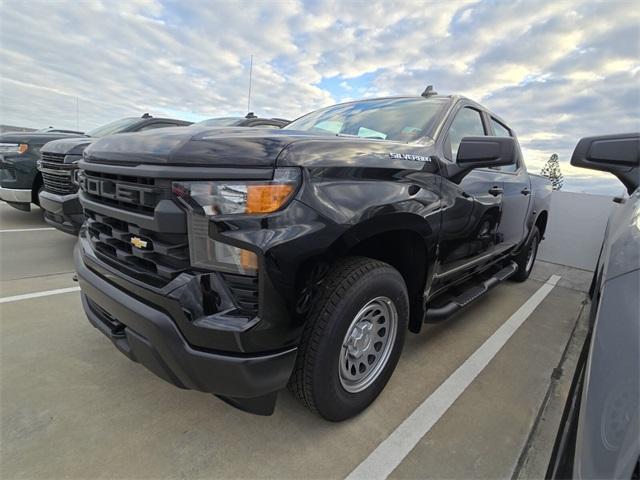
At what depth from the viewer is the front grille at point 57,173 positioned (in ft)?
14.3

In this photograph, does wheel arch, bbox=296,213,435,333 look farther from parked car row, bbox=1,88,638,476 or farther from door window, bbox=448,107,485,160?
door window, bbox=448,107,485,160

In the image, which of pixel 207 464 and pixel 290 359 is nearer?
pixel 290 359

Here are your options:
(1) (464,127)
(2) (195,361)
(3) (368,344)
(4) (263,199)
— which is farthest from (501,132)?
(2) (195,361)

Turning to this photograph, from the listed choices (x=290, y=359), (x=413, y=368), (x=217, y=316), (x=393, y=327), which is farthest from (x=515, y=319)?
(x=217, y=316)

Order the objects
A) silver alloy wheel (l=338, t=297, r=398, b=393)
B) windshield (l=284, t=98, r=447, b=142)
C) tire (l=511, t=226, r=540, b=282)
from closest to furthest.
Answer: silver alloy wheel (l=338, t=297, r=398, b=393)
windshield (l=284, t=98, r=447, b=142)
tire (l=511, t=226, r=540, b=282)

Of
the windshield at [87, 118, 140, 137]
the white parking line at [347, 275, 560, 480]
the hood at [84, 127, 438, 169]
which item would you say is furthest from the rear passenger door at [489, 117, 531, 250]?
the windshield at [87, 118, 140, 137]

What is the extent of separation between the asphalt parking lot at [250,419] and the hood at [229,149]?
1.36 m

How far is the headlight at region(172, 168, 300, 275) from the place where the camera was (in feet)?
4.77

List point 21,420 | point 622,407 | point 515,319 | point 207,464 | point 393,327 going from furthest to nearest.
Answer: point 515,319
point 393,327
point 21,420
point 207,464
point 622,407

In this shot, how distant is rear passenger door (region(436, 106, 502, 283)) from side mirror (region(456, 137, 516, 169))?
0.20 metres

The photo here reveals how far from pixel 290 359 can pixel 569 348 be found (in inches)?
110

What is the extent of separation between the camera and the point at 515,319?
146 inches

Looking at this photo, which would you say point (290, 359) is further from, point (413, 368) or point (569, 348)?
point (569, 348)

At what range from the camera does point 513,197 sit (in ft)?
11.7
